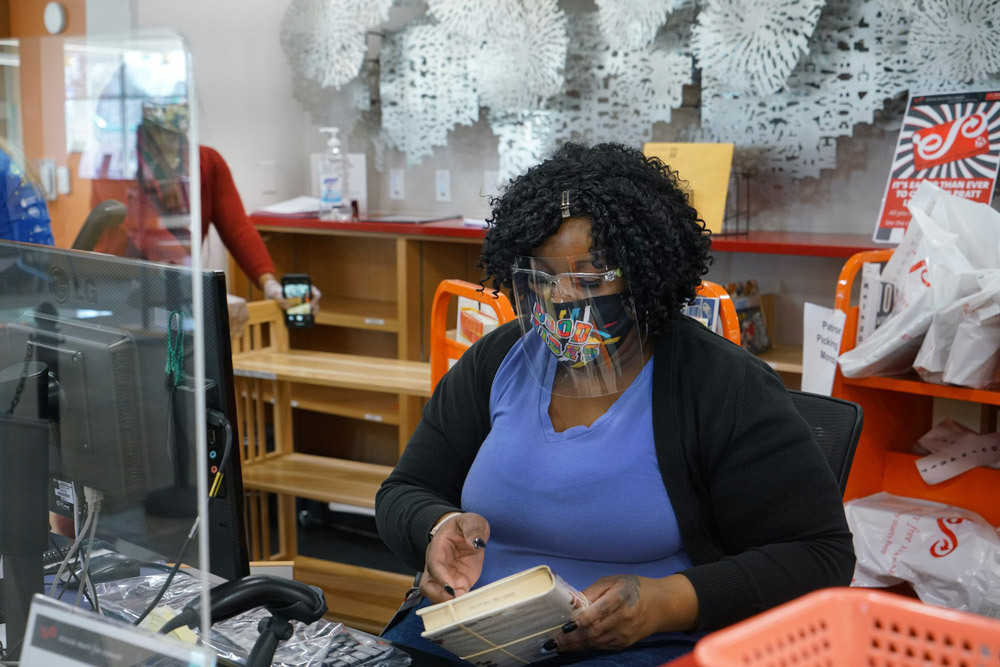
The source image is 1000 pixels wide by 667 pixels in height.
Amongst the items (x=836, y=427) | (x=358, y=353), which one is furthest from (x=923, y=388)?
(x=358, y=353)

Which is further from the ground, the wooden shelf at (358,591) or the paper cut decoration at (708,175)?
the paper cut decoration at (708,175)

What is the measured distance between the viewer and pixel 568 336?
4.33ft

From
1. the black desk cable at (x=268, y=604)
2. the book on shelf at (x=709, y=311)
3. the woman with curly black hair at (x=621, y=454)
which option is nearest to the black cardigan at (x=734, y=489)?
the woman with curly black hair at (x=621, y=454)

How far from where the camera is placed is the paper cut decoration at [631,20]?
325 cm

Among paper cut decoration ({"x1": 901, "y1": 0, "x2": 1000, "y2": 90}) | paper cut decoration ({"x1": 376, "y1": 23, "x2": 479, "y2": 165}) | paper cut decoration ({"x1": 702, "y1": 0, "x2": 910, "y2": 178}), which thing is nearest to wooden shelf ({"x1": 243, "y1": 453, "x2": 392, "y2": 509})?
paper cut decoration ({"x1": 376, "y1": 23, "x2": 479, "y2": 165})

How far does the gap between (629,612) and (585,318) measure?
408 millimetres

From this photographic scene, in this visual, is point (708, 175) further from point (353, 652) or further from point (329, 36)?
point (353, 652)

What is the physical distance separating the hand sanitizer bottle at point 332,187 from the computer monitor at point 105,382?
313 centimetres

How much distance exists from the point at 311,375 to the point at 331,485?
0.35 m

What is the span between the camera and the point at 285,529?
313cm

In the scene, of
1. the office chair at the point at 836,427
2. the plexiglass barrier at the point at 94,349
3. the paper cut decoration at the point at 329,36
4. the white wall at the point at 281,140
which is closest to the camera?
the plexiglass barrier at the point at 94,349

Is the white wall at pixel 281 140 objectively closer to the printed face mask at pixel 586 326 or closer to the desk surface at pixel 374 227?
the desk surface at pixel 374 227

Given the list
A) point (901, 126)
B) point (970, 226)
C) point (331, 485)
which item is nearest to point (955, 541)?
point (970, 226)

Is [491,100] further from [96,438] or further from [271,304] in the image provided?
[96,438]
